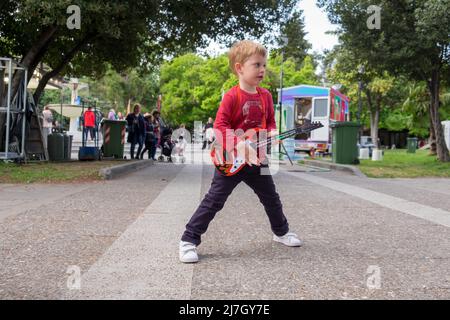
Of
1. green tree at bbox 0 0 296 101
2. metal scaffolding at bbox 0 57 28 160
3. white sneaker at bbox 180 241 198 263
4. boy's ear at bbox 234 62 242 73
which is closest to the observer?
white sneaker at bbox 180 241 198 263

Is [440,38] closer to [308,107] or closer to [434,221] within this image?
[308,107]

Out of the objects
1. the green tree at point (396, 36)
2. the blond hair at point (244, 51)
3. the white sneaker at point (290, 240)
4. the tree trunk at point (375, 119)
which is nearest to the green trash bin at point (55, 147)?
the green tree at point (396, 36)

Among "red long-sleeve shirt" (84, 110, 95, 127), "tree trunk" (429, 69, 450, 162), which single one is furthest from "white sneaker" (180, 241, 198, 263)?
"tree trunk" (429, 69, 450, 162)

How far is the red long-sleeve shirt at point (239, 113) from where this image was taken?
3600 mm

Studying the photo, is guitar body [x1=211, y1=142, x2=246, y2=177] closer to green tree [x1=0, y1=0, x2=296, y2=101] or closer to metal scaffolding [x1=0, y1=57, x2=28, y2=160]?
green tree [x1=0, y1=0, x2=296, y2=101]

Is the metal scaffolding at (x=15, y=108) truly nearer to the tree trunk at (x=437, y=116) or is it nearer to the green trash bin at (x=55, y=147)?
the green trash bin at (x=55, y=147)

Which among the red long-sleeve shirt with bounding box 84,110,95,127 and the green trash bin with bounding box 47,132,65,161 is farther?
the red long-sleeve shirt with bounding box 84,110,95,127

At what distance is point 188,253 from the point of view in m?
3.51

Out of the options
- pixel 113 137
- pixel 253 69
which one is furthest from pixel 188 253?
pixel 113 137

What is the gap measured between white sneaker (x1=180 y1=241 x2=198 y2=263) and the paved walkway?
0.09 metres

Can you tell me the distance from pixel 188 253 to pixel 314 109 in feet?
62.0

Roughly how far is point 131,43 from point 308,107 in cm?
1040

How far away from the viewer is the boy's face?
364 cm

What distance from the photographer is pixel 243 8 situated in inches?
534
